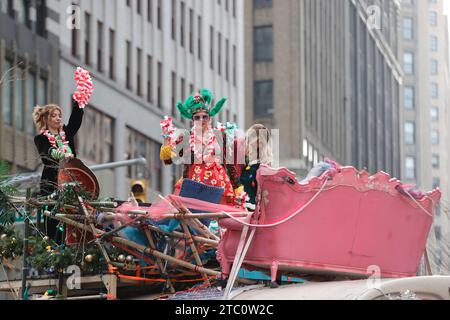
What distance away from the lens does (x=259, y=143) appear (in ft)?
28.2

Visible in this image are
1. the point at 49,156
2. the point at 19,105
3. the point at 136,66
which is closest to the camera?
the point at 49,156

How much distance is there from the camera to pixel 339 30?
80.3m

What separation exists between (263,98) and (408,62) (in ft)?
198

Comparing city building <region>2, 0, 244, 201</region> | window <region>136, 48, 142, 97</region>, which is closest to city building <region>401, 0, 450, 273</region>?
city building <region>2, 0, 244, 201</region>

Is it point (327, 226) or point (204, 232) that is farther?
point (204, 232)

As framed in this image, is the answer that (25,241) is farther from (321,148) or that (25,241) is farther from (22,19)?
(321,148)

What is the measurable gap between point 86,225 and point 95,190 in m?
0.29

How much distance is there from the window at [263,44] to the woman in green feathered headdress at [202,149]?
206ft

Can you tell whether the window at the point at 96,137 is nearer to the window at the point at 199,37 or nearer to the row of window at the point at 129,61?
the row of window at the point at 129,61

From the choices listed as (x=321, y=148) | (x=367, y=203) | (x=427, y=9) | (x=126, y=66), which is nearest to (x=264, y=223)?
(x=367, y=203)

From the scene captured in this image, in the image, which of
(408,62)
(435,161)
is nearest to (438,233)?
(408,62)

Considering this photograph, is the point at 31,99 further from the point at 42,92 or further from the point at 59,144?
the point at 59,144

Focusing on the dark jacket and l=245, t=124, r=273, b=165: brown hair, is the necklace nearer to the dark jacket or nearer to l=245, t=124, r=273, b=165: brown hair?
the dark jacket

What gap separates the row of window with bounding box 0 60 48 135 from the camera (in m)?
33.9
